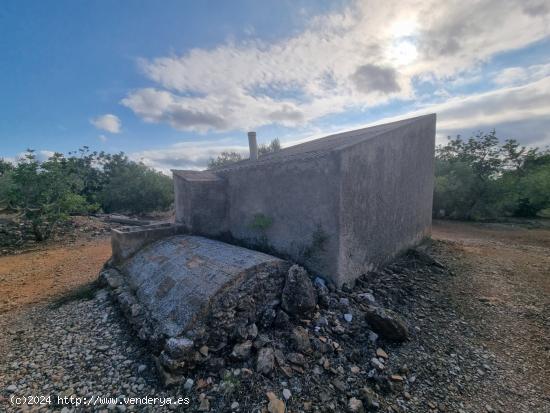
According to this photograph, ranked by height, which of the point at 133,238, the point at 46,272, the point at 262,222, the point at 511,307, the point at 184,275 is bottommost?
the point at 511,307

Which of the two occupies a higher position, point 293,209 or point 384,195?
point 384,195

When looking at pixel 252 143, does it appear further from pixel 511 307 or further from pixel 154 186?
pixel 154 186

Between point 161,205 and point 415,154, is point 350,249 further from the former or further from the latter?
point 161,205

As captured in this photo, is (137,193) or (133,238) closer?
(133,238)

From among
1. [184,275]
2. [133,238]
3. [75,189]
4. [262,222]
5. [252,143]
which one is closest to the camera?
[184,275]

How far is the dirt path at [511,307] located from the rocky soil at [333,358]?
3 centimetres

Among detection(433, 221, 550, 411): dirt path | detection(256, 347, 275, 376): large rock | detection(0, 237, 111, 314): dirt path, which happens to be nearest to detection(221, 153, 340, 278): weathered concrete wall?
detection(256, 347, 275, 376): large rock

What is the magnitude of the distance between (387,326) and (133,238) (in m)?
6.49

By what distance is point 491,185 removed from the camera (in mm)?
17375

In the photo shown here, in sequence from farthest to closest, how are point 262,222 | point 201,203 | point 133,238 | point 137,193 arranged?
1. point 137,193
2. point 201,203
3. point 133,238
4. point 262,222

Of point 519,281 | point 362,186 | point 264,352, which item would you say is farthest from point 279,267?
point 519,281

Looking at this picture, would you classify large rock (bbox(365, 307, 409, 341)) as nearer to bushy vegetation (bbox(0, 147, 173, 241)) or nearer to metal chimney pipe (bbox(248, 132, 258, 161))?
metal chimney pipe (bbox(248, 132, 258, 161))

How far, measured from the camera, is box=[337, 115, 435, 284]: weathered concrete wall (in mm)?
5609

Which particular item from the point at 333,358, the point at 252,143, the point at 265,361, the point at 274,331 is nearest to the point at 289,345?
the point at 274,331
